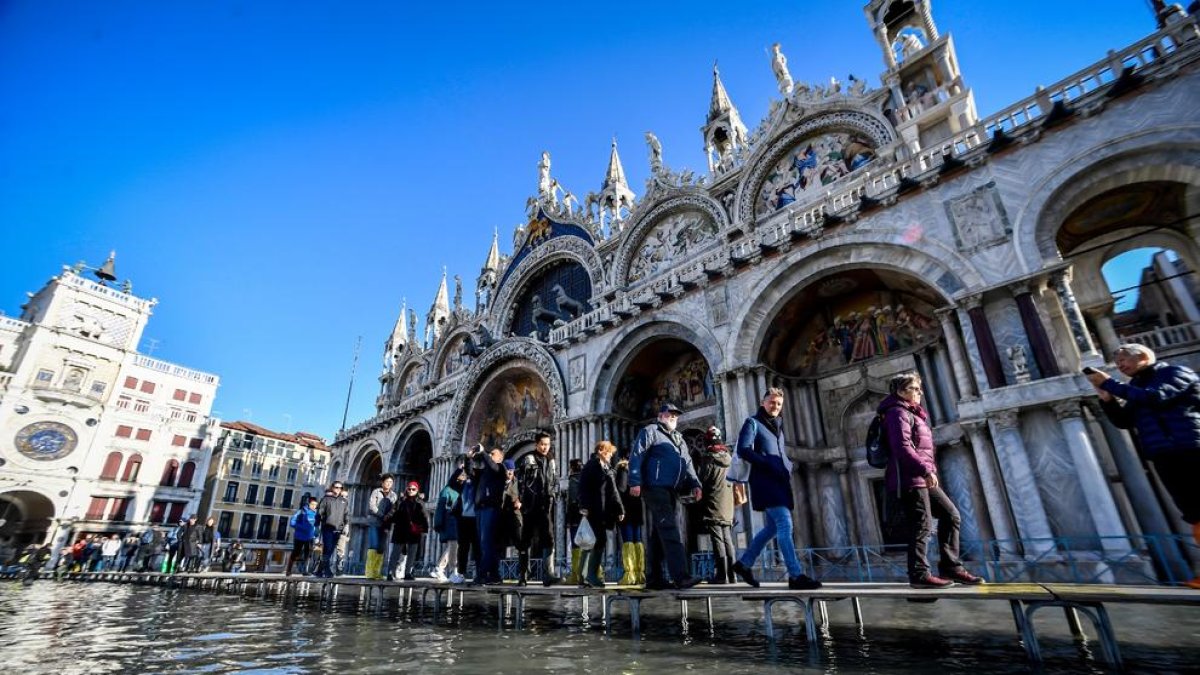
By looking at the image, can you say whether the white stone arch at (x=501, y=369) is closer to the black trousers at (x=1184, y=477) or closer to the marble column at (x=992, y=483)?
the marble column at (x=992, y=483)

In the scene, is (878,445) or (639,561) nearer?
(878,445)

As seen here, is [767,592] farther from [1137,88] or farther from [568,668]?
[1137,88]

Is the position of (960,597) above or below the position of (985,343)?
below

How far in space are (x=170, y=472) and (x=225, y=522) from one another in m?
6.20

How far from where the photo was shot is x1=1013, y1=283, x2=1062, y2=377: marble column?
8.49 m

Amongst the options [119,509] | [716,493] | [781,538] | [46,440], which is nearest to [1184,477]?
[781,538]

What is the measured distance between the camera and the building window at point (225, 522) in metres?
40.6

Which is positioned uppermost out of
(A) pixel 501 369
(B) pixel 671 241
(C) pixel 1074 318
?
(B) pixel 671 241

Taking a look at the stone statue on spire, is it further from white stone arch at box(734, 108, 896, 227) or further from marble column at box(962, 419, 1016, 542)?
marble column at box(962, 419, 1016, 542)

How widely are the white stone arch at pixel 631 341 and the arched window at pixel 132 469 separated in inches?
1457

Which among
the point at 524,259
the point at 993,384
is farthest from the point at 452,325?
Answer: the point at 993,384

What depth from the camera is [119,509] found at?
111 ft

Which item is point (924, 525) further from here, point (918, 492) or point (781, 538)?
point (781, 538)

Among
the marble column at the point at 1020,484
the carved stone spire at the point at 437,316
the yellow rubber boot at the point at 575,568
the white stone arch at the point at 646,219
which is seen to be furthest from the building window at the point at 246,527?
the marble column at the point at 1020,484
